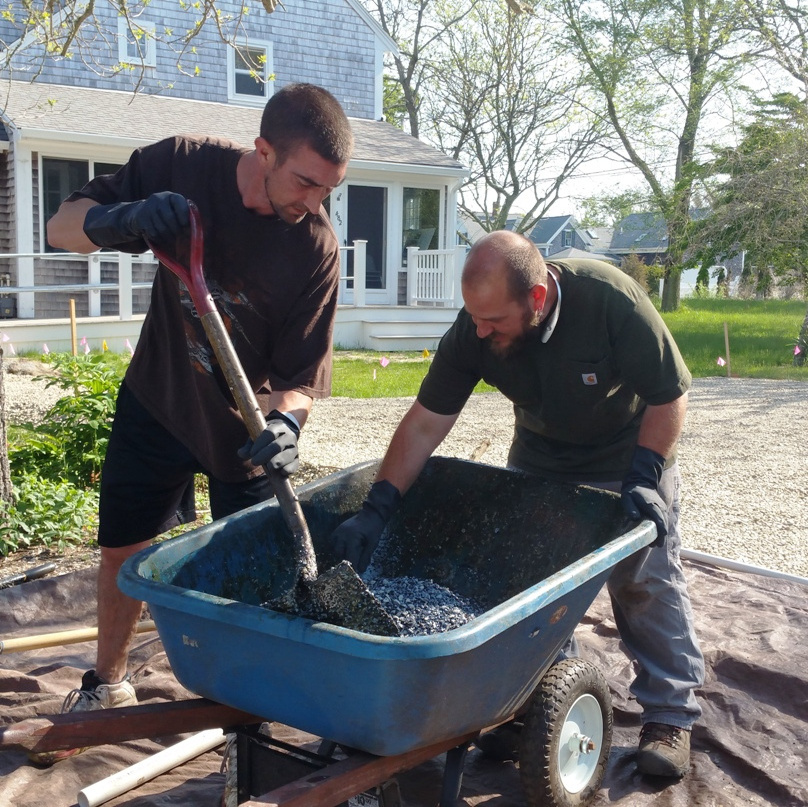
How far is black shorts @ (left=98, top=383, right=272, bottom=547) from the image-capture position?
2.54 metres

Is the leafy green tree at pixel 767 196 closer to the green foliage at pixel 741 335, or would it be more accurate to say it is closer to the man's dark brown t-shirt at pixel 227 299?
the green foliage at pixel 741 335

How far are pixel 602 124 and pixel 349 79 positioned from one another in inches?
448

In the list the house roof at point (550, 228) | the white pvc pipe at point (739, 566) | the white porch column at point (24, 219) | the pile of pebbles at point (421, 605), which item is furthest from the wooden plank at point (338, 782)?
the house roof at point (550, 228)

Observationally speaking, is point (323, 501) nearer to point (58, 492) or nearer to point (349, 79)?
point (58, 492)

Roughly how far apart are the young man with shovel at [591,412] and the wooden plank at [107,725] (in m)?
0.61

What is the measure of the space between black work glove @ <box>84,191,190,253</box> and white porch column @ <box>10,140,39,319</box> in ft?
33.1

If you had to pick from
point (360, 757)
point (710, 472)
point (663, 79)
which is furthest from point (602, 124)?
point (360, 757)

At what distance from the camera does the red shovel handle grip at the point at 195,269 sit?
6.98ft

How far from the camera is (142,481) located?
254 centimetres

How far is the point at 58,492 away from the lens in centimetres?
422

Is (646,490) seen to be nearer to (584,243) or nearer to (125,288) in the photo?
(125,288)

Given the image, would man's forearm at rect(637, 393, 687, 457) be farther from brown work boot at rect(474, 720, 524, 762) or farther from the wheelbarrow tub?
brown work boot at rect(474, 720, 524, 762)

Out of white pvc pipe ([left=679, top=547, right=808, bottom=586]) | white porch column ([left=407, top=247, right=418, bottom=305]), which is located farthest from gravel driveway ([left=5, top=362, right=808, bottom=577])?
white porch column ([left=407, top=247, right=418, bottom=305])

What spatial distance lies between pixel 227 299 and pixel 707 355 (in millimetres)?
11612
